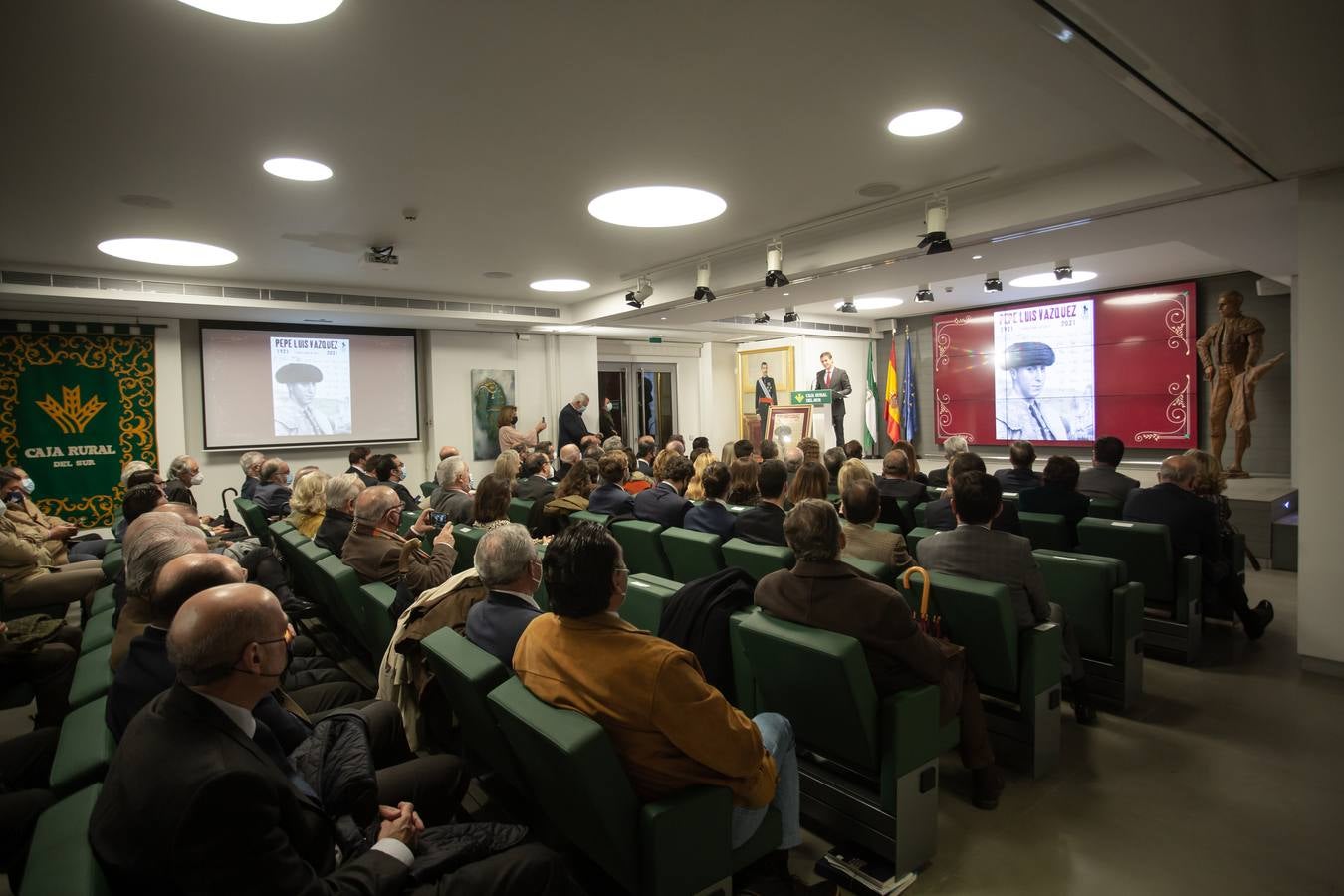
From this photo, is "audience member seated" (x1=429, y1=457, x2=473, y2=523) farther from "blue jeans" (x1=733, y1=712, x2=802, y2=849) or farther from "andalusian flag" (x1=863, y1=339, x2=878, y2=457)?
"andalusian flag" (x1=863, y1=339, x2=878, y2=457)

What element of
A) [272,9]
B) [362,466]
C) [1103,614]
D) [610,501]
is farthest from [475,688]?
[362,466]

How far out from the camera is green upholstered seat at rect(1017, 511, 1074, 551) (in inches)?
164

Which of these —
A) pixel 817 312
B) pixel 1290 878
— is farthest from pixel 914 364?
pixel 1290 878

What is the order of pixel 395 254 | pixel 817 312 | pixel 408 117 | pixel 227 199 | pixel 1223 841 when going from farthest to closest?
pixel 817 312, pixel 395 254, pixel 227 199, pixel 408 117, pixel 1223 841

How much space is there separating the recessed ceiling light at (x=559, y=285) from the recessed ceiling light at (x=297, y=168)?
364cm

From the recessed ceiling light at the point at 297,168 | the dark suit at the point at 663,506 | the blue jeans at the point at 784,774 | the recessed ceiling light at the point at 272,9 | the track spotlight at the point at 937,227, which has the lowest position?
the blue jeans at the point at 784,774

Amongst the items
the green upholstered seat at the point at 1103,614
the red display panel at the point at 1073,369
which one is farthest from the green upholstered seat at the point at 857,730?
the red display panel at the point at 1073,369

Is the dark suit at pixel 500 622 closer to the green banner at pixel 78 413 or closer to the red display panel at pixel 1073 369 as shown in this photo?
the green banner at pixel 78 413

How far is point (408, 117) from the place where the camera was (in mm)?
3434

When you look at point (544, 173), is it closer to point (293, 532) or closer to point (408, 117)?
point (408, 117)

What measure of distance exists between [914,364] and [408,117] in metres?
10.6

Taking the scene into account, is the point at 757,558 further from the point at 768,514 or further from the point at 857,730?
the point at 857,730

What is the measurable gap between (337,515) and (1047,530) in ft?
14.1

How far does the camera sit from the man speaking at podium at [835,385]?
11.6 m
